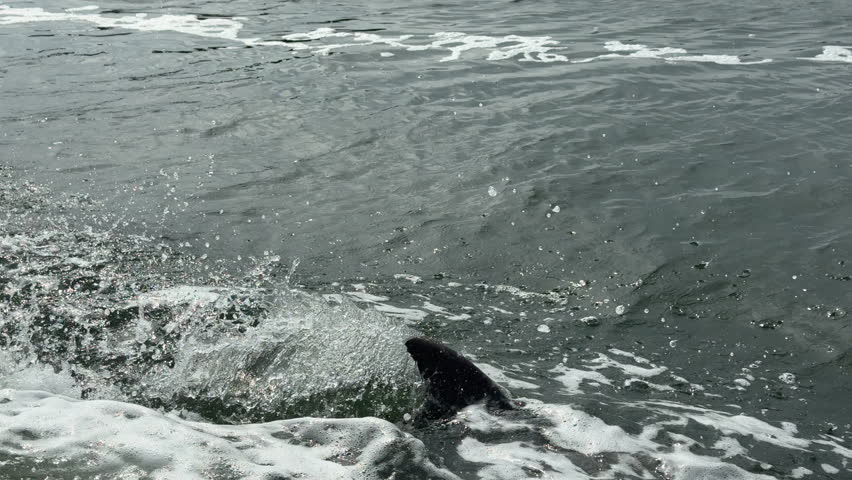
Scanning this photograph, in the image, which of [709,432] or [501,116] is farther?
[501,116]

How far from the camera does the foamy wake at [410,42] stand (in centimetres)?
1486

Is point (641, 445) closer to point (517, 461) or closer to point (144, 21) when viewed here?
point (517, 461)

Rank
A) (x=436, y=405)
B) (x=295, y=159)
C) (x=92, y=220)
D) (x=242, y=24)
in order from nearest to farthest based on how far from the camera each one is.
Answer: (x=436, y=405)
(x=92, y=220)
(x=295, y=159)
(x=242, y=24)

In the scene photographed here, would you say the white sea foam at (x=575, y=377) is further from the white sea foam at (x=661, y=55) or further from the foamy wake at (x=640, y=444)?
the white sea foam at (x=661, y=55)

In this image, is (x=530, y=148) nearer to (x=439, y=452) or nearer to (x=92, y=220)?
(x=92, y=220)

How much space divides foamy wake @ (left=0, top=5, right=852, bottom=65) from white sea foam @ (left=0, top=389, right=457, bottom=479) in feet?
35.9

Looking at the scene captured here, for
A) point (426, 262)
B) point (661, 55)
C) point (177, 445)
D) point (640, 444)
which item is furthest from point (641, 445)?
point (661, 55)

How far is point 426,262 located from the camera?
7996mm

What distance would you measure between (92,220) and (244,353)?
3.30 m

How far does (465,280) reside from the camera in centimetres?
761

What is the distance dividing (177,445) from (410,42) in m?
12.9

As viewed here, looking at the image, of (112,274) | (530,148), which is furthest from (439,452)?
(530,148)

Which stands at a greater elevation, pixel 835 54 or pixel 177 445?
pixel 835 54

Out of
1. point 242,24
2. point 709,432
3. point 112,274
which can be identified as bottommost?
point 709,432
